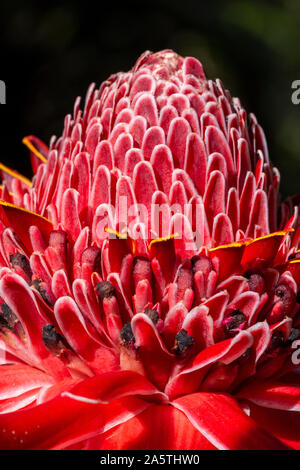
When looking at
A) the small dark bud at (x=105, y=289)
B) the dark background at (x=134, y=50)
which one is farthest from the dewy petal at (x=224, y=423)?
the dark background at (x=134, y=50)

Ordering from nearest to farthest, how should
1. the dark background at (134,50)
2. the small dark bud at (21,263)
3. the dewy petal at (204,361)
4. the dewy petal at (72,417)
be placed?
1. the dewy petal at (72,417)
2. the dewy petal at (204,361)
3. the small dark bud at (21,263)
4. the dark background at (134,50)

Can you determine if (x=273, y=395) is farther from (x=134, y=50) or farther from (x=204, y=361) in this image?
(x=134, y=50)

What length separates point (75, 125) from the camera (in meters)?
1.52

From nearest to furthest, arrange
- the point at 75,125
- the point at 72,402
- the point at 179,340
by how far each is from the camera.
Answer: the point at 72,402 → the point at 179,340 → the point at 75,125

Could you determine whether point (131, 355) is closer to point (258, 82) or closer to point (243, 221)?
point (243, 221)

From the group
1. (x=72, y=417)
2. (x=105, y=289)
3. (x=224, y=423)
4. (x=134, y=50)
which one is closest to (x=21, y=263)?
(x=105, y=289)

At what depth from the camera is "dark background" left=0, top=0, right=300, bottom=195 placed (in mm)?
3008

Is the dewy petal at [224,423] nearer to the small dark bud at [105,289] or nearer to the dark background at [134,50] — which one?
the small dark bud at [105,289]

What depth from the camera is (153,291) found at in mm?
1257

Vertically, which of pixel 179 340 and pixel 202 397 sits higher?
pixel 179 340

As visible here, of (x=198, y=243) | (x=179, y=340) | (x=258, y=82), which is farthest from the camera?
(x=258, y=82)

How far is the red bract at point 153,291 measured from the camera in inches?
43.8

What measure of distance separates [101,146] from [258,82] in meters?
2.04
